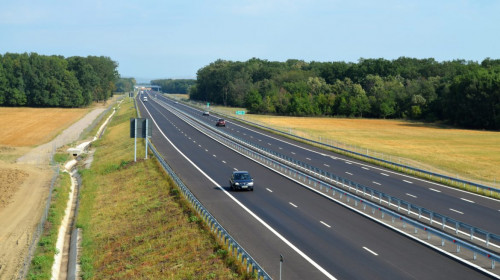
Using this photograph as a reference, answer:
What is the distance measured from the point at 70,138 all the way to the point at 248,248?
8101cm

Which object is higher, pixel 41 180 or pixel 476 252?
pixel 476 252

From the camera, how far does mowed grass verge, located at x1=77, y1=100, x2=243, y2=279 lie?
25719mm

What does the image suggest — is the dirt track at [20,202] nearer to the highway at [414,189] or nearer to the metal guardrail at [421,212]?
the metal guardrail at [421,212]

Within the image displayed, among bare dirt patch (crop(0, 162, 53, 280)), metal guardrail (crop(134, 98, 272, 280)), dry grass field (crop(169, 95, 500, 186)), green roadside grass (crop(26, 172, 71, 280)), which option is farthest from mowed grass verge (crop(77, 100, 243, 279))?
dry grass field (crop(169, 95, 500, 186))

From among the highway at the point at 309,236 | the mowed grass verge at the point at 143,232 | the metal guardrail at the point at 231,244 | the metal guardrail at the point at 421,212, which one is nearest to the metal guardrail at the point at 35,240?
the mowed grass verge at the point at 143,232

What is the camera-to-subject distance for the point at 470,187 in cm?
4681

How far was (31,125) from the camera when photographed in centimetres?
12431

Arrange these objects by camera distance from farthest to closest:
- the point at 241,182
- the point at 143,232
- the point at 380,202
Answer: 1. the point at 241,182
2. the point at 380,202
3. the point at 143,232

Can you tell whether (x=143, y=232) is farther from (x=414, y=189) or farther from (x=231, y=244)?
(x=414, y=189)

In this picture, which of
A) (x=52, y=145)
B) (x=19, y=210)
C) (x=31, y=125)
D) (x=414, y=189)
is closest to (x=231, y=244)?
(x=414, y=189)

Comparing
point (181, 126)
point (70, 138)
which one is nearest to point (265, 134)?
point (181, 126)

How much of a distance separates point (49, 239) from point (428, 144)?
230ft

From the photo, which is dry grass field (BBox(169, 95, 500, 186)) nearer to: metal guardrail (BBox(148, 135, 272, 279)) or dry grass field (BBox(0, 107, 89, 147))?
metal guardrail (BBox(148, 135, 272, 279))

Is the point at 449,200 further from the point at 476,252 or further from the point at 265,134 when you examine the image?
the point at 265,134
